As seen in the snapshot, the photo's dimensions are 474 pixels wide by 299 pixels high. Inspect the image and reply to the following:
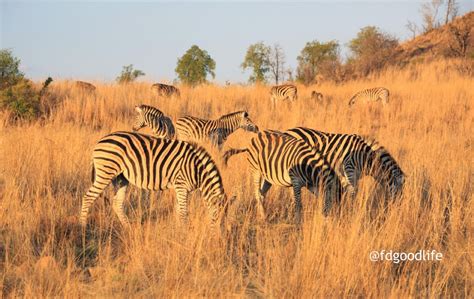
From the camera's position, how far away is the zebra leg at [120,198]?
5820 millimetres

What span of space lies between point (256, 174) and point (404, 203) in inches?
78.7

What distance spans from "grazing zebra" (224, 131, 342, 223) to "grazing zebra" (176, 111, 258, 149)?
4.27 meters

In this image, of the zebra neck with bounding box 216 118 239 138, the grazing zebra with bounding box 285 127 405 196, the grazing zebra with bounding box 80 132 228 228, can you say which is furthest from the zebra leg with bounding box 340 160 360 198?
the zebra neck with bounding box 216 118 239 138

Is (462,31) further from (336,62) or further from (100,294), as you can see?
(100,294)

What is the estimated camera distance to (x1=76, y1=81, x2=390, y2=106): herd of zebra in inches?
648

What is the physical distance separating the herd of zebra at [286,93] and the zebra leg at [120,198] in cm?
1025

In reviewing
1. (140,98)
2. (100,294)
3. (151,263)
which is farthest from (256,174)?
(140,98)

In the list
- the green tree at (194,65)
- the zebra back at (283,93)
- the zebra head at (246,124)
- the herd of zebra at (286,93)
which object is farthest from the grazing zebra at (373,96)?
the green tree at (194,65)

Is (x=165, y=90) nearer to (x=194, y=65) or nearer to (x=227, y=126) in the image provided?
(x=227, y=126)

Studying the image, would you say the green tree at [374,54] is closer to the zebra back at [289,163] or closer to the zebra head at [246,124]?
the zebra head at [246,124]

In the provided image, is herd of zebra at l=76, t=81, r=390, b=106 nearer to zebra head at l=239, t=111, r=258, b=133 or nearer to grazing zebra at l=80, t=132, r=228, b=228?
zebra head at l=239, t=111, r=258, b=133

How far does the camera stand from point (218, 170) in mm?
5582

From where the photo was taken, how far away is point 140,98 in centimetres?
1584

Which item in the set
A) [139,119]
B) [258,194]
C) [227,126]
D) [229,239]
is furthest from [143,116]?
[229,239]
